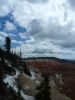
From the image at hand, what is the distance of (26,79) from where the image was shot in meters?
79.2

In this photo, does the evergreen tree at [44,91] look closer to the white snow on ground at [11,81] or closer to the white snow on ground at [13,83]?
the white snow on ground at [13,83]

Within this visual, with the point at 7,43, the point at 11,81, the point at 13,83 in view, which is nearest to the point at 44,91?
the point at 13,83

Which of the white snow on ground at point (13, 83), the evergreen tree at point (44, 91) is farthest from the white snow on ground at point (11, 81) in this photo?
the evergreen tree at point (44, 91)

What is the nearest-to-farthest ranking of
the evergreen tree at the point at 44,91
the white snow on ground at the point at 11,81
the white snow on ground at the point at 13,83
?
the evergreen tree at the point at 44,91 → the white snow on ground at the point at 13,83 → the white snow on ground at the point at 11,81

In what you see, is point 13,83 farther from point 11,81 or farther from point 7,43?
point 7,43

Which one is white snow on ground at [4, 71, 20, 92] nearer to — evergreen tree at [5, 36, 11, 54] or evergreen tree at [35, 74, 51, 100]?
evergreen tree at [35, 74, 51, 100]

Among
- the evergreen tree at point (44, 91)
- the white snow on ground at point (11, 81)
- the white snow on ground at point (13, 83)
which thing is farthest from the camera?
the white snow on ground at point (11, 81)

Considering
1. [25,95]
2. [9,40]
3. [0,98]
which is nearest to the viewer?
[0,98]

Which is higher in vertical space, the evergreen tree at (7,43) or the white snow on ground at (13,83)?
the evergreen tree at (7,43)

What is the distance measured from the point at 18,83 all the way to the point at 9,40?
4430 centimetres

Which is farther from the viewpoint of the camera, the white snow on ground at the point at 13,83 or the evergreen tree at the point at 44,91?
the white snow on ground at the point at 13,83

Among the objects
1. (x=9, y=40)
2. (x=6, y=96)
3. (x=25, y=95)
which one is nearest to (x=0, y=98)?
(x=6, y=96)

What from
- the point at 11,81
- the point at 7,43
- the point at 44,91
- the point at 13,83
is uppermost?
the point at 7,43

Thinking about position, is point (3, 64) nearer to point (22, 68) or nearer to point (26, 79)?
point (26, 79)
